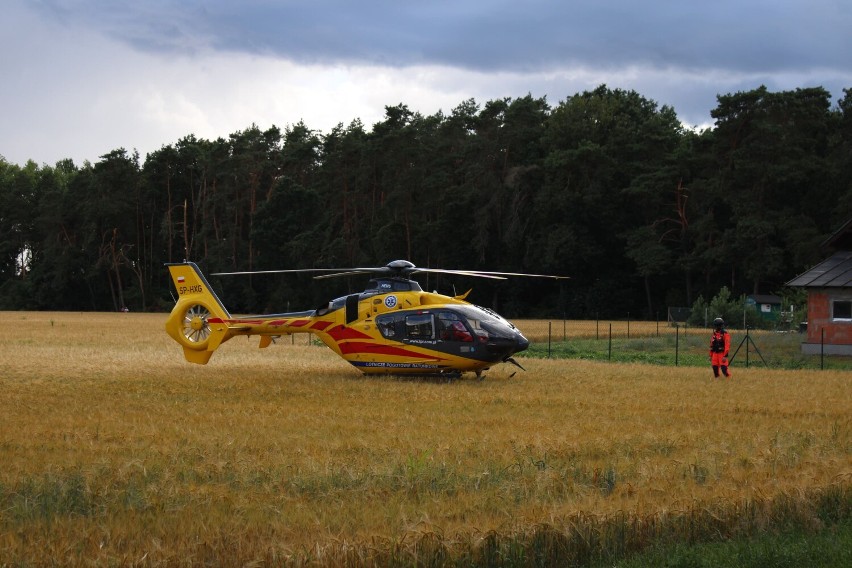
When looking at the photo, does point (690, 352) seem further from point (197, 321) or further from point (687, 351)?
point (197, 321)

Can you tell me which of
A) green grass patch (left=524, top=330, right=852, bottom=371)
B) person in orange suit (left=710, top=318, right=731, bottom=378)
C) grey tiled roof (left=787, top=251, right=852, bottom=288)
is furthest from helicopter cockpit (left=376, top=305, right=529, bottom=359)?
grey tiled roof (left=787, top=251, right=852, bottom=288)

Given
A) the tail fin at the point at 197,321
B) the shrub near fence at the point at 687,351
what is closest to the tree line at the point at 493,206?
the shrub near fence at the point at 687,351

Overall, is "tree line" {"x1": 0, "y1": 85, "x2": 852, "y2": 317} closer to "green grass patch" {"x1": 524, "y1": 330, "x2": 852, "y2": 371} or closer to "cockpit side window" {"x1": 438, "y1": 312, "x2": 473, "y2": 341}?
"green grass patch" {"x1": 524, "y1": 330, "x2": 852, "y2": 371}

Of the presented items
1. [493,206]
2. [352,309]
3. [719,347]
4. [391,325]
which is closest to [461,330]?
[391,325]

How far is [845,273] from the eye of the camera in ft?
122

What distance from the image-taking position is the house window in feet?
122

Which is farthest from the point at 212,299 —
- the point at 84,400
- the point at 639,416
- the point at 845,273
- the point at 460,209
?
the point at 460,209

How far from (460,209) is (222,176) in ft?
100

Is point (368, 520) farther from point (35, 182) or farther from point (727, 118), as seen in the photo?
point (35, 182)

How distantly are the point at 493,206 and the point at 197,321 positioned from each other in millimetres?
57712

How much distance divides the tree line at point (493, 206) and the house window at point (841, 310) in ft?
89.1

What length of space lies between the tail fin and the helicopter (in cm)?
3

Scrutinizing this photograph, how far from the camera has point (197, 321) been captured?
27.5 meters

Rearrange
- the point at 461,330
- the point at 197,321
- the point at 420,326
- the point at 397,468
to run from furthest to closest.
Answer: the point at 197,321 → the point at 420,326 → the point at 461,330 → the point at 397,468
